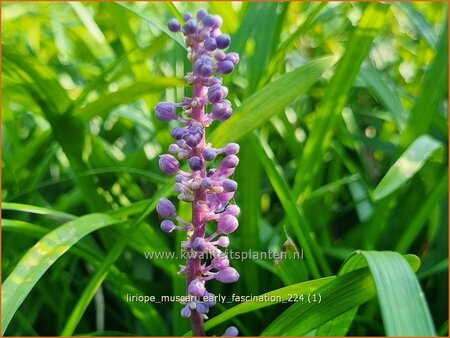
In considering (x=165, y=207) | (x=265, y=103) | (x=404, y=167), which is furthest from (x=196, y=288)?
(x=404, y=167)

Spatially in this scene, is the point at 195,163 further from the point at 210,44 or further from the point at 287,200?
the point at 287,200

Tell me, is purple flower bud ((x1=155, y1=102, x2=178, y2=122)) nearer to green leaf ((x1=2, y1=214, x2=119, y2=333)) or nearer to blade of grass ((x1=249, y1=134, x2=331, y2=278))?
green leaf ((x1=2, y1=214, x2=119, y2=333))

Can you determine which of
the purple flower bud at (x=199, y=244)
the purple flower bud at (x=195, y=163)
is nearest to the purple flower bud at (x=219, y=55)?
the purple flower bud at (x=195, y=163)

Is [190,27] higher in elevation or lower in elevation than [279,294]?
higher

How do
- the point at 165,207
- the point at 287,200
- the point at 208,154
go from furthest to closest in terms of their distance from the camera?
the point at 287,200 → the point at 165,207 → the point at 208,154

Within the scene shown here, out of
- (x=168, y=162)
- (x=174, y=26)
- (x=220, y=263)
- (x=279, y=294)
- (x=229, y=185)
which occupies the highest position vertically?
(x=174, y=26)

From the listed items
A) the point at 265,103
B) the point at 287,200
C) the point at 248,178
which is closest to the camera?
the point at 265,103

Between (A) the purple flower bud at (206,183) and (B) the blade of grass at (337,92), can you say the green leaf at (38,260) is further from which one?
(B) the blade of grass at (337,92)
